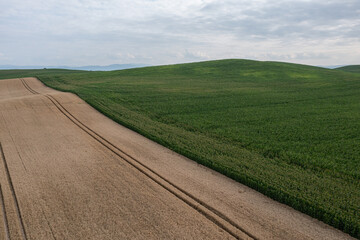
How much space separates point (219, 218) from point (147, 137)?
21.8ft

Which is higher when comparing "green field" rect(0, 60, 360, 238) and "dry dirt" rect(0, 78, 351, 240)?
"green field" rect(0, 60, 360, 238)

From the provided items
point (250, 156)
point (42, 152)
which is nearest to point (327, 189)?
point (250, 156)

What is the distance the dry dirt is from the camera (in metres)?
5.23

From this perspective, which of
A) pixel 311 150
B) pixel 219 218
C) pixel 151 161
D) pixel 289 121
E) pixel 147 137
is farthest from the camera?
pixel 289 121

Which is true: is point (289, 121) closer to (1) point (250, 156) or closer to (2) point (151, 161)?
(1) point (250, 156)

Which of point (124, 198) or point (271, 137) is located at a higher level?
point (271, 137)

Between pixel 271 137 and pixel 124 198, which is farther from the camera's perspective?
pixel 271 137

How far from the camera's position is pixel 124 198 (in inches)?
252

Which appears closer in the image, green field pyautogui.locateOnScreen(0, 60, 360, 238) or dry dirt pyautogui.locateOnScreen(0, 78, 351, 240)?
dry dirt pyautogui.locateOnScreen(0, 78, 351, 240)

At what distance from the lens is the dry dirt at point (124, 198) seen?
523 cm

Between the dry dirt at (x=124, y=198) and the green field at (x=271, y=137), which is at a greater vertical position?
the green field at (x=271, y=137)

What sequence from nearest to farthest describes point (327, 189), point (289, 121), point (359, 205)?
point (359, 205) < point (327, 189) < point (289, 121)

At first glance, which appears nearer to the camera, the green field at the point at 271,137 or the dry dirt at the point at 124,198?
the dry dirt at the point at 124,198

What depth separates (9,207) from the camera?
5961 millimetres
